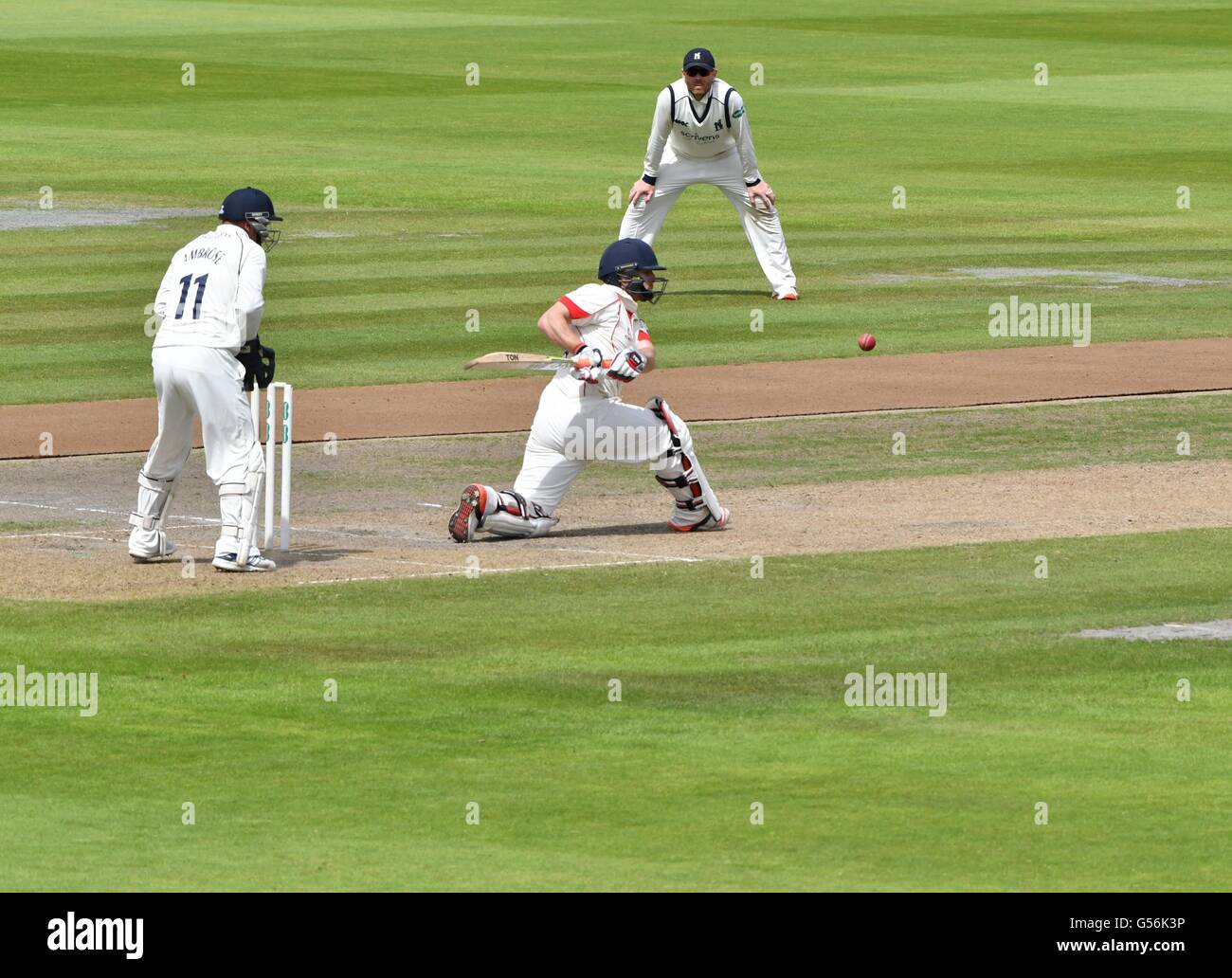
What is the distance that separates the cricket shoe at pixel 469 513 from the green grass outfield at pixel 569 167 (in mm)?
6717

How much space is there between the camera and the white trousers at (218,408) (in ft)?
46.7

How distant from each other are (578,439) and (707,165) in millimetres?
11662

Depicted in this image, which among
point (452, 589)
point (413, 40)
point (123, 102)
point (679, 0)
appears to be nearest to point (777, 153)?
point (123, 102)

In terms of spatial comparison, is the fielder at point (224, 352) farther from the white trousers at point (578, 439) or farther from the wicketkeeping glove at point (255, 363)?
the white trousers at point (578, 439)

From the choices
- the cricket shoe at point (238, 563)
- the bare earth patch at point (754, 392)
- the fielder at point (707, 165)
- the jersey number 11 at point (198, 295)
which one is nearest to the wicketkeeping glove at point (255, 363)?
the jersey number 11 at point (198, 295)

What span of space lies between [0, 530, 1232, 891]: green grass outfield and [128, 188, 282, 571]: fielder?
0.75 m

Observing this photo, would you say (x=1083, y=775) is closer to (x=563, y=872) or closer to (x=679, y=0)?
(x=563, y=872)

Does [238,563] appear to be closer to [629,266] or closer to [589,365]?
[589,365]

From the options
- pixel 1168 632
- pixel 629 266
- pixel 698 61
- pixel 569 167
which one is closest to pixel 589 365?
pixel 629 266

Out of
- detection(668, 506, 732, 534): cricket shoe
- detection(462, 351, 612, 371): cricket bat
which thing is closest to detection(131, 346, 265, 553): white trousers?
detection(462, 351, 612, 371): cricket bat

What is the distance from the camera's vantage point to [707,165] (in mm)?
26797

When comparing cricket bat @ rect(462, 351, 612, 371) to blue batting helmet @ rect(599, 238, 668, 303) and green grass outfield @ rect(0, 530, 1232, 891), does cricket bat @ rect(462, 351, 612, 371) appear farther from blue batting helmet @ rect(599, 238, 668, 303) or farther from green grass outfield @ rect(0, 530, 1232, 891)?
green grass outfield @ rect(0, 530, 1232, 891)

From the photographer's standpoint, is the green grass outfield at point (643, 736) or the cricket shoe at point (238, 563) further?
the cricket shoe at point (238, 563)

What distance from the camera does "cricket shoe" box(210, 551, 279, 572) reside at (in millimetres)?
14398
